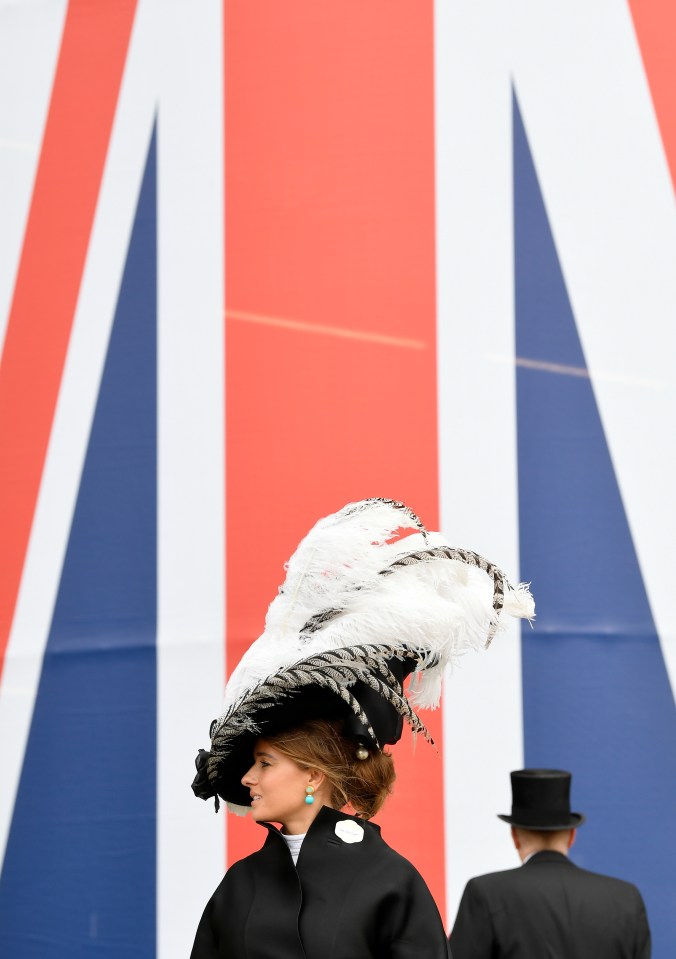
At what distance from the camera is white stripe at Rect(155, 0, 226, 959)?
364 cm

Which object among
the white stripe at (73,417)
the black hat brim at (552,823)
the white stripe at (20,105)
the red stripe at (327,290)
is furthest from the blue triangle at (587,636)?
the white stripe at (20,105)

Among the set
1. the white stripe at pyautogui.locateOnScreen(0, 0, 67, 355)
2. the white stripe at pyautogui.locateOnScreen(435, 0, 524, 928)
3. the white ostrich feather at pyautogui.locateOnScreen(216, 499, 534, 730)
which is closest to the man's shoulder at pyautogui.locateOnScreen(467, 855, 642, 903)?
the white stripe at pyautogui.locateOnScreen(435, 0, 524, 928)

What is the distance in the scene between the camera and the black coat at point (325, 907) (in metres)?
1.92

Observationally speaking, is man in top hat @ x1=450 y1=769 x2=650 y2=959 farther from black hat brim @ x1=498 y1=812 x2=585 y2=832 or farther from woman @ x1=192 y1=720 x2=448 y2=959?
woman @ x1=192 y1=720 x2=448 y2=959

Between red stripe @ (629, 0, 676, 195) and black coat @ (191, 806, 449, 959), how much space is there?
2.49 metres

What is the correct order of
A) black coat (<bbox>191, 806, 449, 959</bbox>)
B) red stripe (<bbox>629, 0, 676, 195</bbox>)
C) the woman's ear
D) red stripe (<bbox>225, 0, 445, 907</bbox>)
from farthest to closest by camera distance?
red stripe (<bbox>629, 0, 676, 195</bbox>), red stripe (<bbox>225, 0, 445, 907</bbox>), the woman's ear, black coat (<bbox>191, 806, 449, 959</bbox>)

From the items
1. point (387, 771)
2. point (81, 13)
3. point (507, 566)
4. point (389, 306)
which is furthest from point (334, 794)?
point (81, 13)

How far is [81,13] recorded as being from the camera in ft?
13.5

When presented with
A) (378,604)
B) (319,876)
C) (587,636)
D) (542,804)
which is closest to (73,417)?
(587,636)

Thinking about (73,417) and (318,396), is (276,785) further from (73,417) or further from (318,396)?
(73,417)

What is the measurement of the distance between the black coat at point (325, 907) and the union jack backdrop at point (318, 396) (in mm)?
1602

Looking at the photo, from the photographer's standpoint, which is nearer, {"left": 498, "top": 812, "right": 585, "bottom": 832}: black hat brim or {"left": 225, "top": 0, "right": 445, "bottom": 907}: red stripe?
{"left": 498, "top": 812, "right": 585, "bottom": 832}: black hat brim

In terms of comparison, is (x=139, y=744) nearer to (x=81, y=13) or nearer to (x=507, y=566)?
(x=507, y=566)

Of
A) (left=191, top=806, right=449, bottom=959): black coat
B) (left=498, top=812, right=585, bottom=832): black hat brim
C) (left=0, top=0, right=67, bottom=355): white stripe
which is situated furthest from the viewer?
(left=0, top=0, right=67, bottom=355): white stripe
